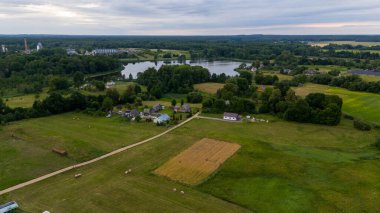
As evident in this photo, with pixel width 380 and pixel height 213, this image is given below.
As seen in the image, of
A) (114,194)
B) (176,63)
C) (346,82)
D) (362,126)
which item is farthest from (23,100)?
(176,63)

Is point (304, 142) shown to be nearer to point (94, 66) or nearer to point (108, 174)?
point (108, 174)

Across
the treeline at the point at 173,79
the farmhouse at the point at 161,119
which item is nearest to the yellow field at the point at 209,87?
the treeline at the point at 173,79

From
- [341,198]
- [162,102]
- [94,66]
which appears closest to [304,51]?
[94,66]

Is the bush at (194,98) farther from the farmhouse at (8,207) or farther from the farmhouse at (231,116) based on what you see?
the farmhouse at (8,207)

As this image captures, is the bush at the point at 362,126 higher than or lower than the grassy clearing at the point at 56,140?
higher

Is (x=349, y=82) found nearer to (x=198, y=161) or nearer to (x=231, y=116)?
(x=231, y=116)

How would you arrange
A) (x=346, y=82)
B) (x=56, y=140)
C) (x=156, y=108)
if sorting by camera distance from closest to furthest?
1. (x=56, y=140)
2. (x=156, y=108)
3. (x=346, y=82)

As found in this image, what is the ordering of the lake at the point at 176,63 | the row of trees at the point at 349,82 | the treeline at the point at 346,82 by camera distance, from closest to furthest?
the row of trees at the point at 349,82, the treeline at the point at 346,82, the lake at the point at 176,63
